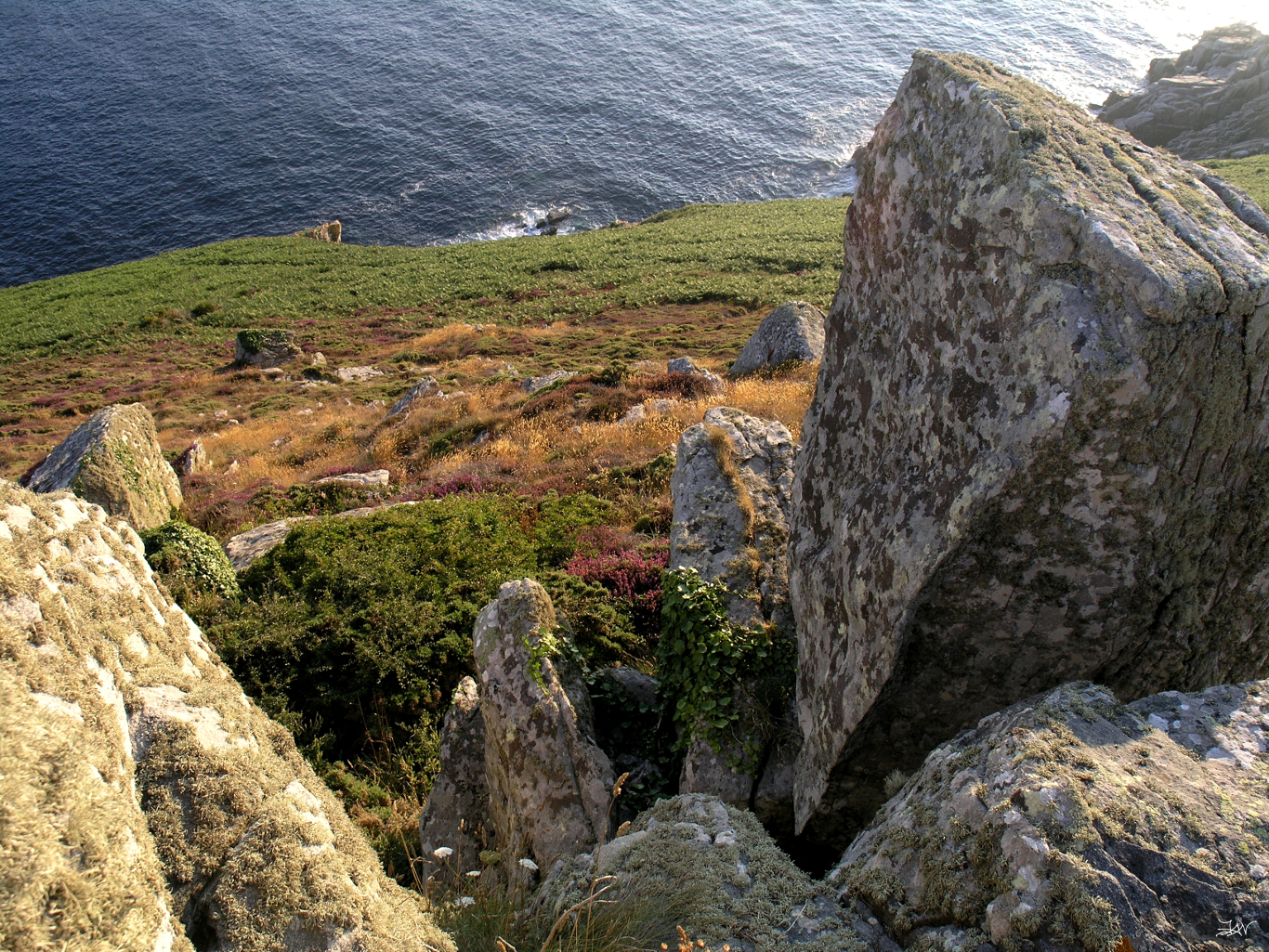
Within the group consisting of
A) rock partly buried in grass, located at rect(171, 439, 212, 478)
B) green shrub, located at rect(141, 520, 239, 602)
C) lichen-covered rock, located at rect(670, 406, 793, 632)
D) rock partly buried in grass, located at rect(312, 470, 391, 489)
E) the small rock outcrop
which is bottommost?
rock partly buried in grass, located at rect(171, 439, 212, 478)

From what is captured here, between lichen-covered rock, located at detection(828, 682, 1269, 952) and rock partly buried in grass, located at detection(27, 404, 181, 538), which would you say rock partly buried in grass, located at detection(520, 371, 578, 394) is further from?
lichen-covered rock, located at detection(828, 682, 1269, 952)

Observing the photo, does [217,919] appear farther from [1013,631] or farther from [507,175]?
[507,175]

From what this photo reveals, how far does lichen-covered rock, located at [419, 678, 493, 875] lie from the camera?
645cm

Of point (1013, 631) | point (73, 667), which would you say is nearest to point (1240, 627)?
point (1013, 631)


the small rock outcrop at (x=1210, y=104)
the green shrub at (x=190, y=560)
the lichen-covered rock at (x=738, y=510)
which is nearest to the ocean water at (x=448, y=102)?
the small rock outcrop at (x=1210, y=104)

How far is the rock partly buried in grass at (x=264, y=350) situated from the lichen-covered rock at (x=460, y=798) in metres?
36.7

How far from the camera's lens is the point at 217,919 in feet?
10.4

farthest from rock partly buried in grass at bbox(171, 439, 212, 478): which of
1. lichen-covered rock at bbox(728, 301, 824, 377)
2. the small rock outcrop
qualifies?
the small rock outcrop

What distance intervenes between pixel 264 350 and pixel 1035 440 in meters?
42.0

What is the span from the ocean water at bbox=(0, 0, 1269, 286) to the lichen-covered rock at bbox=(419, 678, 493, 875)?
66.8 metres

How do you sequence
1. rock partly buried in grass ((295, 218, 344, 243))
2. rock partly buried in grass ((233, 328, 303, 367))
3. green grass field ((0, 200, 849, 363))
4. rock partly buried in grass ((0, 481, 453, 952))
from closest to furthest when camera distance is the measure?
rock partly buried in grass ((0, 481, 453, 952)), rock partly buried in grass ((233, 328, 303, 367)), green grass field ((0, 200, 849, 363)), rock partly buried in grass ((295, 218, 344, 243))

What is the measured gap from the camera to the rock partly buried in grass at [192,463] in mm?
22062

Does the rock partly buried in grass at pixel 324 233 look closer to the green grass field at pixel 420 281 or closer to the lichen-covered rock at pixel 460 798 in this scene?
the green grass field at pixel 420 281

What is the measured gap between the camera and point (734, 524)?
8.51 metres
